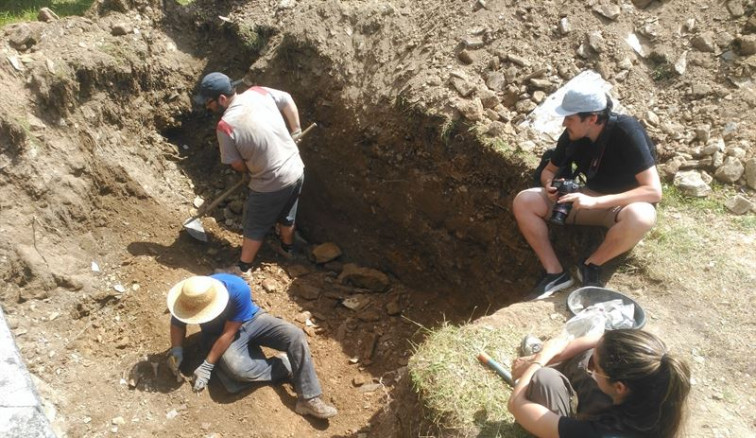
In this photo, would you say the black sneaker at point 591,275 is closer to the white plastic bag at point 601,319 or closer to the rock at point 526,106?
the white plastic bag at point 601,319

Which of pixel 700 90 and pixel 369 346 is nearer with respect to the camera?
pixel 700 90

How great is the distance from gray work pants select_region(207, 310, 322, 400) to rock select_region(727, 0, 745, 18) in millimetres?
4617

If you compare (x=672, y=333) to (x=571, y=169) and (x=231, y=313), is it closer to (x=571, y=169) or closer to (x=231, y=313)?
(x=571, y=169)

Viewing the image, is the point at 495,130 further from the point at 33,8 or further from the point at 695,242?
the point at 33,8

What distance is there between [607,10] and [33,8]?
579 centimetres

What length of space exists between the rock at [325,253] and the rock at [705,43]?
12.4 feet

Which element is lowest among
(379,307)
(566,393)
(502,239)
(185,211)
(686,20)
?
(379,307)

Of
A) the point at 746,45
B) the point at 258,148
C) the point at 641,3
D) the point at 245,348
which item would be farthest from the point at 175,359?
the point at 746,45

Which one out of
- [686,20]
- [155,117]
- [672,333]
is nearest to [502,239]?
[672,333]

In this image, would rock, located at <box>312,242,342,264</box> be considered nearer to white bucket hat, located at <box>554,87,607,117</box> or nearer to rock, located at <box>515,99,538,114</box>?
rock, located at <box>515,99,538,114</box>

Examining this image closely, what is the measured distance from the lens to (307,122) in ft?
20.5

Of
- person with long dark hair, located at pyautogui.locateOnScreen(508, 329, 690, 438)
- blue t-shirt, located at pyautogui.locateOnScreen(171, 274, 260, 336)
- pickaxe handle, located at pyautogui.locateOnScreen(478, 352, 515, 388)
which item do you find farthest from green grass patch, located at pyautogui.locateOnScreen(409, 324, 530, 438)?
blue t-shirt, located at pyautogui.locateOnScreen(171, 274, 260, 336)

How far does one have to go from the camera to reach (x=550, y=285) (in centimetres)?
432

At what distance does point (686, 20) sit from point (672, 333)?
3.11 meters
